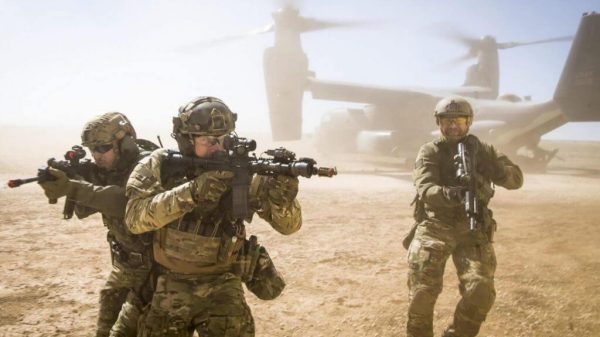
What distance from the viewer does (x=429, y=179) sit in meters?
4.10

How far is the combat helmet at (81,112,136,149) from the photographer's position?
3.50 meters

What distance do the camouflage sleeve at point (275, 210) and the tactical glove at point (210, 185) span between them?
295mm

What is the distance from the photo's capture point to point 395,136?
2186 cm

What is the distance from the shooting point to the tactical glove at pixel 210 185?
2.60 metres

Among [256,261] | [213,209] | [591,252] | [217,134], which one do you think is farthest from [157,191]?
[591,252]

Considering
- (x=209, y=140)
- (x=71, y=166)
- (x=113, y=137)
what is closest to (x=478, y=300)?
(x=209, y=140)

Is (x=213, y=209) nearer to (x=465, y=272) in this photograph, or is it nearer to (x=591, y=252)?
(x=465, y=272)

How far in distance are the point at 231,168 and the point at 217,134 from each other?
36cm

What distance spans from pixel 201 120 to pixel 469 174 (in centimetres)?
243

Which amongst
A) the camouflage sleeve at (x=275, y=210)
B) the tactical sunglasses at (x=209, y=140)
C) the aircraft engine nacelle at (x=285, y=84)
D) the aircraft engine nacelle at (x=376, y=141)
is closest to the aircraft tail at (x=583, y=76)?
the aircraft engine nacelle at (x=376, y=141)

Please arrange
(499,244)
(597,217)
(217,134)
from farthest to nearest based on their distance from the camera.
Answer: (597,217), (499,244), (217,134)

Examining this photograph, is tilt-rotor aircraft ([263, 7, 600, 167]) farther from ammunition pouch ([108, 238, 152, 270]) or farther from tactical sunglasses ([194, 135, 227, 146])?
ammunition pouch ([108, 238, 152, 270])

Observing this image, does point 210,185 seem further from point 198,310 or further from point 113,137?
point 113,137

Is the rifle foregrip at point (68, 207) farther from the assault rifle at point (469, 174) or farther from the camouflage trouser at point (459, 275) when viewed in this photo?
the assault rifle at point (469, 174)
